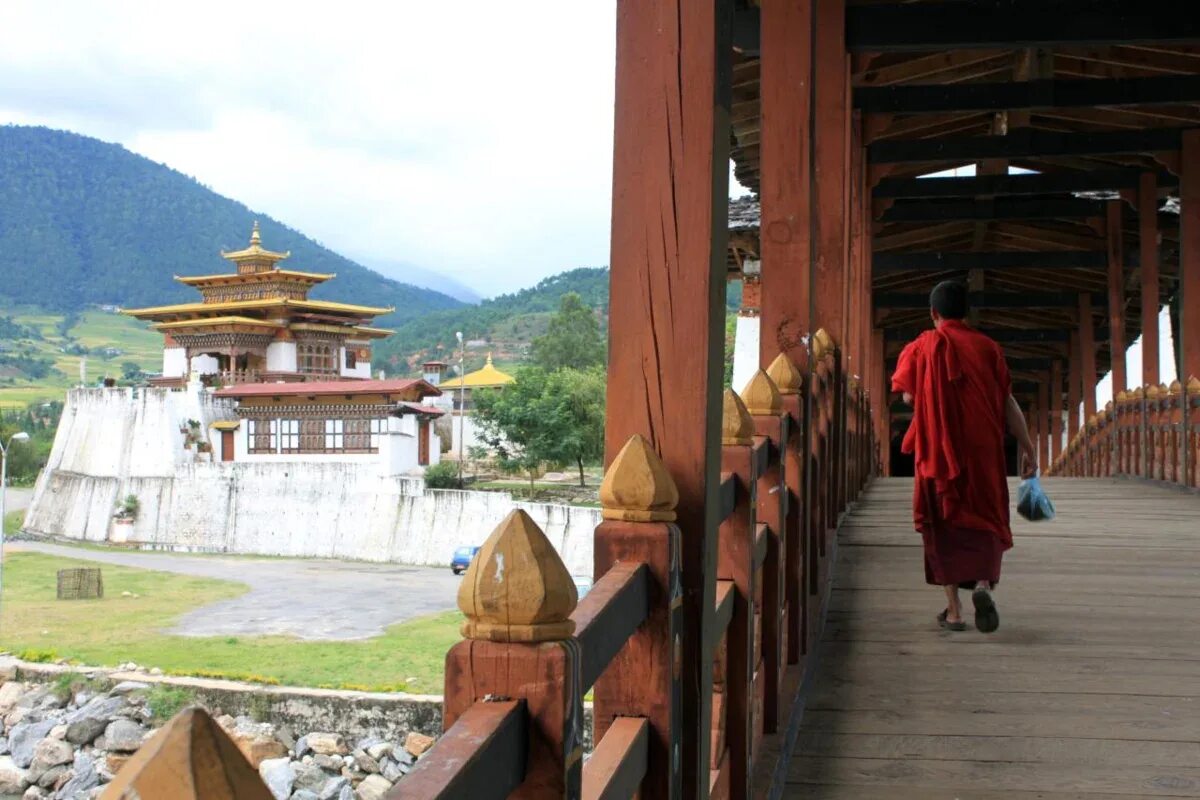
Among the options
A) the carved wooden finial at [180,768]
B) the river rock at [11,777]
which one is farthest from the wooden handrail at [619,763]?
the river rock at [11,777]

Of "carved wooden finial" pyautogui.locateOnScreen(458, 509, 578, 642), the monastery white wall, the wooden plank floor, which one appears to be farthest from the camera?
the monastery white wall

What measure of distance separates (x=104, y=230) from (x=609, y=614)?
117801 mm

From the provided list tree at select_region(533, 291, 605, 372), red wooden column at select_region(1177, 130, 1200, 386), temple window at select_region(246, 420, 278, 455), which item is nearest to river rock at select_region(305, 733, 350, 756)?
temple window at select_region(246, 420, 278, 455)

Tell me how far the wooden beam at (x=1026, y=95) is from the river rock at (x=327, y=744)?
12.9 m

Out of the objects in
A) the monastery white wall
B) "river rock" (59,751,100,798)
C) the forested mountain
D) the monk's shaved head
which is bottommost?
"river rock" (59,751,100,798)

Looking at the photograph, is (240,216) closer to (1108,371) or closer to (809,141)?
(1108,371)

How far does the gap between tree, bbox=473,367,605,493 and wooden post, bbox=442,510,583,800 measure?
2880cm

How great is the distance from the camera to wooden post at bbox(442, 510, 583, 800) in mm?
1026

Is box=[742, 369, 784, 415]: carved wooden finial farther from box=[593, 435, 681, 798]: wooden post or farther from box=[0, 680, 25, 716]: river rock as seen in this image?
Answer: box=[0, 680, 25, 716]: river rock

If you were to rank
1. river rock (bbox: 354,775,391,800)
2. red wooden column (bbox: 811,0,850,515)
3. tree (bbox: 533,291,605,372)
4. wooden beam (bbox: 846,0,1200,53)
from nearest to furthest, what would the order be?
red wooden column (bbox: 811,0,850,515) → wooden beam (bbox: 846,0,1200,53) → river rock (bbox: 354,775,391,800) → tree (bbox: 533,291,605,372)

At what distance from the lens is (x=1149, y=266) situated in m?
10.9

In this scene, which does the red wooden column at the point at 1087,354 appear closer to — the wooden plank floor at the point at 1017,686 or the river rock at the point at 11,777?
the wooden plank floor at the point at 1017,686

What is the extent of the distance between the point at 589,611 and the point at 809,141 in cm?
310

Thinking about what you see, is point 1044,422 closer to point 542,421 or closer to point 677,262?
point 542,421
